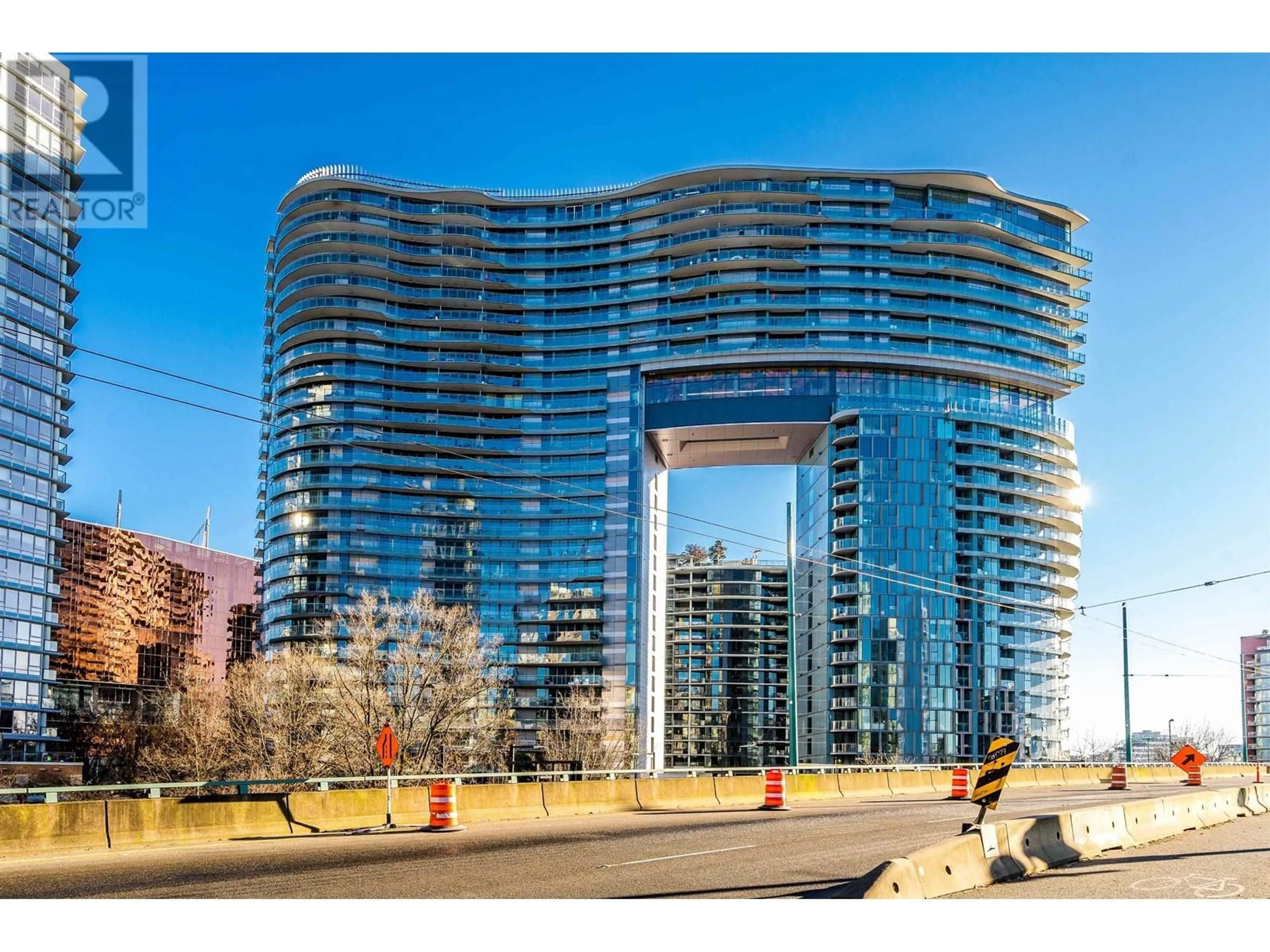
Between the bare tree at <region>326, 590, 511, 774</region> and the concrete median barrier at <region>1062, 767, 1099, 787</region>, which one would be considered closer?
the concrete median barrier at <region>1062, 767, 1099, 787</region>

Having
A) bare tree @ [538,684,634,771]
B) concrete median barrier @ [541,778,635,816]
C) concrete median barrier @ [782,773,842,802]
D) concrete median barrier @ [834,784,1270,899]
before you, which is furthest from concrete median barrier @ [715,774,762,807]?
bare tree @ [538,684,634,771]

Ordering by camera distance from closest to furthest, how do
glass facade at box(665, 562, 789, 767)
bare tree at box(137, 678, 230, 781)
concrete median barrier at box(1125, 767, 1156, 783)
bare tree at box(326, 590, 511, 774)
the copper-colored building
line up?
1. concrete median barrier at box(1125, 767, 1156, 783)
2. bare tree at box(326, 590, 511, 774)
3. bare tree at box(137, 678, 230, 781)
4. the copper-colored building
5. glass facade at box(665, 562, 789, 767)

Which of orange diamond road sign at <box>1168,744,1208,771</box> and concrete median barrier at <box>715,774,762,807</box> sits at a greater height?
orange diamond road sign at <box>1168,744,1208,771</box>

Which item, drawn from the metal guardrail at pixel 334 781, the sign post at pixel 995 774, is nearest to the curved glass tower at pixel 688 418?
the metal guardrail at pixel 334 781

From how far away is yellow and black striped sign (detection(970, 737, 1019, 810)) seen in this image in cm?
1546

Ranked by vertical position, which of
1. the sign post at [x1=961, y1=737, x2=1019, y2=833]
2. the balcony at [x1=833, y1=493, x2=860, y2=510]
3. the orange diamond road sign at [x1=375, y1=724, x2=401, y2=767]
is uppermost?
the balcony at [x1=833, y1=493, x2=860, y2=510]

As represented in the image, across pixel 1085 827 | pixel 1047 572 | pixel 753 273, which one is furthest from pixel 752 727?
pixel 1085 827

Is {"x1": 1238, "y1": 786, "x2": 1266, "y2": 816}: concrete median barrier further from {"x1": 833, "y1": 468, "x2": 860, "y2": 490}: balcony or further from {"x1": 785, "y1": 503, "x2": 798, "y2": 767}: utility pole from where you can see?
{"x1": 833, "y1": 468, "x2": 860, "y2": 490}: balcony

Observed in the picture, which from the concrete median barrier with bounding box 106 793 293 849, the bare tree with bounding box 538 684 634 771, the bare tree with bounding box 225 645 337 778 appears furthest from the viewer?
the bare tree with bounding box 538 684 634 771

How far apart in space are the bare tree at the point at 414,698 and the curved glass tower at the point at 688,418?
36.0 m

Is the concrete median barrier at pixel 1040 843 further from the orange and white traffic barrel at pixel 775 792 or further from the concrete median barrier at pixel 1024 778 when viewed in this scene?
the concrete median barrier at pixel 1024 778

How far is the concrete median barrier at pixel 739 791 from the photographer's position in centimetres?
3397

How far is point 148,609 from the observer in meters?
173

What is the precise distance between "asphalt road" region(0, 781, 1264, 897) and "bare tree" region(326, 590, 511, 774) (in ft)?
146
